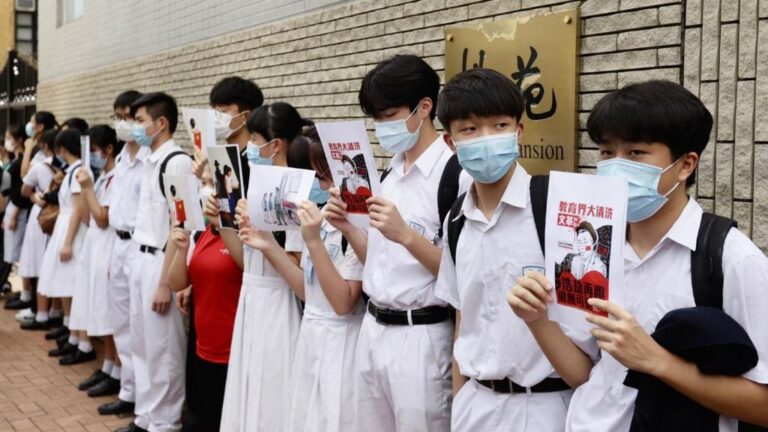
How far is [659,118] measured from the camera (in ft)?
6.04

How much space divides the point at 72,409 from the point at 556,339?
4.63 meters

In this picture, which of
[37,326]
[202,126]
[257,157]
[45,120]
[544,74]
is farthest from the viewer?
[45,120]

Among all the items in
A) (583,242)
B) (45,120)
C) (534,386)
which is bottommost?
(534,386)

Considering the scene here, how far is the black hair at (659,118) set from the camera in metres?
1.84

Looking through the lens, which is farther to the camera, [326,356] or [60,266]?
[60,266]

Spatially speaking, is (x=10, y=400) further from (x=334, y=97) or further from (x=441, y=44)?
(x=441, y=44)

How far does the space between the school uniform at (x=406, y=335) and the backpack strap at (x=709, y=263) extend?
1063mm

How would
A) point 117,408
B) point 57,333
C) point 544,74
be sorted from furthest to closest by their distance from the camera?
point 57,333, point 117,408, point 544,74

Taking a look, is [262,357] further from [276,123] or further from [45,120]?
[45,120]

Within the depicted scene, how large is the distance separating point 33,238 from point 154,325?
14.1 feet

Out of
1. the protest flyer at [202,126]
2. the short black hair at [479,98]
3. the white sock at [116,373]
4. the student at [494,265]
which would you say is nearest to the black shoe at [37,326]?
the white sock at [116,373]

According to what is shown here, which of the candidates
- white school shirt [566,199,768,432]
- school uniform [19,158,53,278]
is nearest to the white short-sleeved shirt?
white school shirt [566,199,768,432]

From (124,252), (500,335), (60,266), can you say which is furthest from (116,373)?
(500,335)

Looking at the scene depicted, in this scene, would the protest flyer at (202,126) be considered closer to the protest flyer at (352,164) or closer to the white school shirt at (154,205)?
the white school shirt at (154,205)
